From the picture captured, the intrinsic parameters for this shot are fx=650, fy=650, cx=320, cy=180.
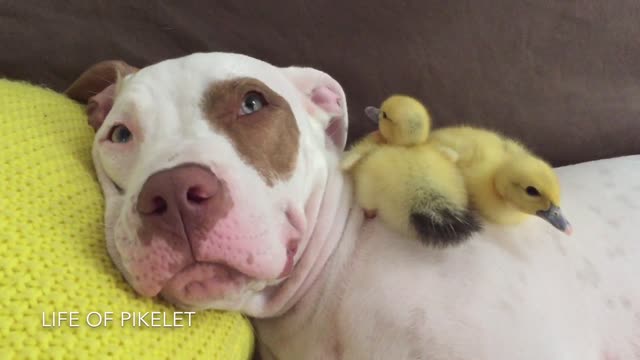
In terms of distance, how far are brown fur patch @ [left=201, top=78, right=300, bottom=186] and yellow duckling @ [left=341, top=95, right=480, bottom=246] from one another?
19 cm

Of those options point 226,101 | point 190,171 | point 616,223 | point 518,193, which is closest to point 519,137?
point 616,223

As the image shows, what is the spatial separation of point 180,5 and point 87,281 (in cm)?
110

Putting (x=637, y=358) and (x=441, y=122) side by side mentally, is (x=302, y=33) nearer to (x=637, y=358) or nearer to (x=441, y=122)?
(x=441, y=122)

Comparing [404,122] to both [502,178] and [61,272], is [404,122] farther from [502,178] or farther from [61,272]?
[61,272]

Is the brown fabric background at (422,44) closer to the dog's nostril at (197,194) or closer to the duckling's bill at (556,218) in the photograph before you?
the duckling's bill at (556,218)

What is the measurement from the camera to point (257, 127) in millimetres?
1263

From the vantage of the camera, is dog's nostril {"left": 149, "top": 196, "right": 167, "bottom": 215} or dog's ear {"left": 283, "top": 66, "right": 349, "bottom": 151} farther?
dog's ear {"left": 283, "top": 66, "right": 349, "bottom": 151}

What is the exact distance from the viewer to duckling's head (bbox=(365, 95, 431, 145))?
1400 millimetres

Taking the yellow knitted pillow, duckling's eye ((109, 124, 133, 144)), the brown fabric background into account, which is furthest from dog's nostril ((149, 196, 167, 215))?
the brown fabric background

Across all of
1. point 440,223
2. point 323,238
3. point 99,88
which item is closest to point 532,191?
point 440,223

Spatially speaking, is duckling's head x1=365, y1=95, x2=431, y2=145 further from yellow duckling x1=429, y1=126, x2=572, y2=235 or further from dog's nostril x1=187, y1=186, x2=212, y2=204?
dog's nostril x1=187, y1=186, x2=212, y2=204

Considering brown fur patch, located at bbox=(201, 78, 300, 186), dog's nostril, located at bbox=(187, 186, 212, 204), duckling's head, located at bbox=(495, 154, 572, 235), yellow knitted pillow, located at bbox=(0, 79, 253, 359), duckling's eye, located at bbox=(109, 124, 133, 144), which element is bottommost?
yellow knitted pillow, located at bbox=(0, 79, 253, 359)

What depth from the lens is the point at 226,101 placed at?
4.16ft

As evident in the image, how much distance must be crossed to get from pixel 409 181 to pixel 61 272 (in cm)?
69
